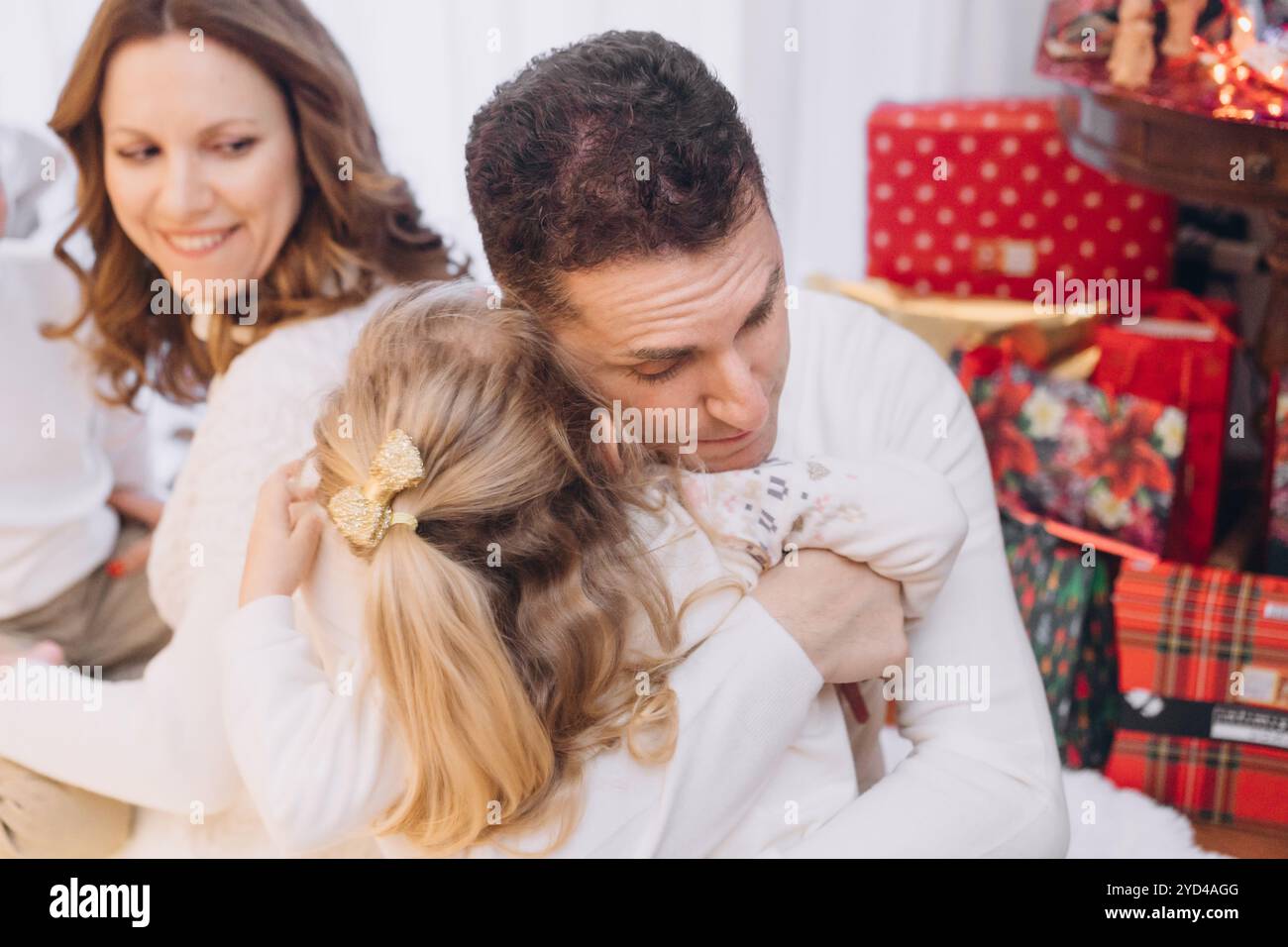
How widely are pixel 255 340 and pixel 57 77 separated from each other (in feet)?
1.72

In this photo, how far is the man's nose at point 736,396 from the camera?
0.93 meters

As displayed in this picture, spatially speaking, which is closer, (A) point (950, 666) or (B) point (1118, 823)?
(A) point (950, 666)

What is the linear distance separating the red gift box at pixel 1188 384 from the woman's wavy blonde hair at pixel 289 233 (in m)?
0.97

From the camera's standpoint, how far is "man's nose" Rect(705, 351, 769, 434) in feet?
3.05

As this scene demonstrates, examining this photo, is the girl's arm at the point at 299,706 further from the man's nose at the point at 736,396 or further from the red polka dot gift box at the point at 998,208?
the red polka dot gift box at the point at 998,208

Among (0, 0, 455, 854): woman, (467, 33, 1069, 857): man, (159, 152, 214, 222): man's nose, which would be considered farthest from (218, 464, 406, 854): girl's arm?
(159, 152, 214, 222): man's nose

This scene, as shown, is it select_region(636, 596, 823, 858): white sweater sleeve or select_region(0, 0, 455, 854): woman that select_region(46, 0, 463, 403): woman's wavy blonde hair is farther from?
select_region(636, 596, 823, 858): white sweater sleeve

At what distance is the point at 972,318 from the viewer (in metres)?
1.89

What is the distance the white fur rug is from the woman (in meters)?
0.78

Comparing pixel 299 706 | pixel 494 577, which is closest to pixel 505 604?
pixel 494 577

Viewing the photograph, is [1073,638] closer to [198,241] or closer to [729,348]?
[729,348]

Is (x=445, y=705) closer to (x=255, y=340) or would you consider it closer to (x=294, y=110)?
(x=255, y=340)

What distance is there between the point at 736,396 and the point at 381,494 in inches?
10.4

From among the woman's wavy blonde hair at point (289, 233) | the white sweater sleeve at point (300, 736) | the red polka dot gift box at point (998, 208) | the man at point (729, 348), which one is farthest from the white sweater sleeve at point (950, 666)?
the red polka dot gift box at point (998, 208)
